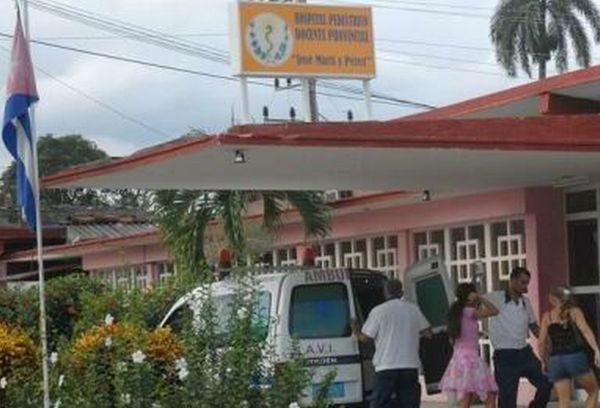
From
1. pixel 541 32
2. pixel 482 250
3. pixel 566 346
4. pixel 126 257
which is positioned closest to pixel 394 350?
pixel 566 346

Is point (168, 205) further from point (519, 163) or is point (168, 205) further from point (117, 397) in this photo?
point (117, 397)

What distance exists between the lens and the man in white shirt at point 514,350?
43.6 ft

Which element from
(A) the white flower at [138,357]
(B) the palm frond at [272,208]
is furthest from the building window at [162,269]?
(A) the white flower at [138,357]

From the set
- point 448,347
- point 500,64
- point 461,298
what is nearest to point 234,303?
point 461,298

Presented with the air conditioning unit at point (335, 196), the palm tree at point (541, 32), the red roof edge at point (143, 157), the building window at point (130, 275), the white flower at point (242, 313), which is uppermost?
the palm tree at point (541, 32)

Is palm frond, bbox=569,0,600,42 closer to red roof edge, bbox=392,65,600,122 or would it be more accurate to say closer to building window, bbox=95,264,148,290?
building window, bbox=95,264,148,290

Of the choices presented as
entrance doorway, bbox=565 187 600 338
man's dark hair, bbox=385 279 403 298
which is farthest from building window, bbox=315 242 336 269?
man's dark hair, bbox=385 279 403 298

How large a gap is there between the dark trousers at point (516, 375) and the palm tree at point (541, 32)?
117 ft

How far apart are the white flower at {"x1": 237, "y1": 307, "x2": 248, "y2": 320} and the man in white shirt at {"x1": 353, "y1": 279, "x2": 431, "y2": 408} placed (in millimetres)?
4326

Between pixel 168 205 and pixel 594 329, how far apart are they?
24.6 feet

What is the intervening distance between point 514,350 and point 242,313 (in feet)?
18.5

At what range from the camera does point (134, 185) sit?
14914 millimetres

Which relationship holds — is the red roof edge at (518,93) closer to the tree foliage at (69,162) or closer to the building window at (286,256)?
the building window at (286,256)

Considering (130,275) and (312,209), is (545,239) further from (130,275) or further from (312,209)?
(130,275)
